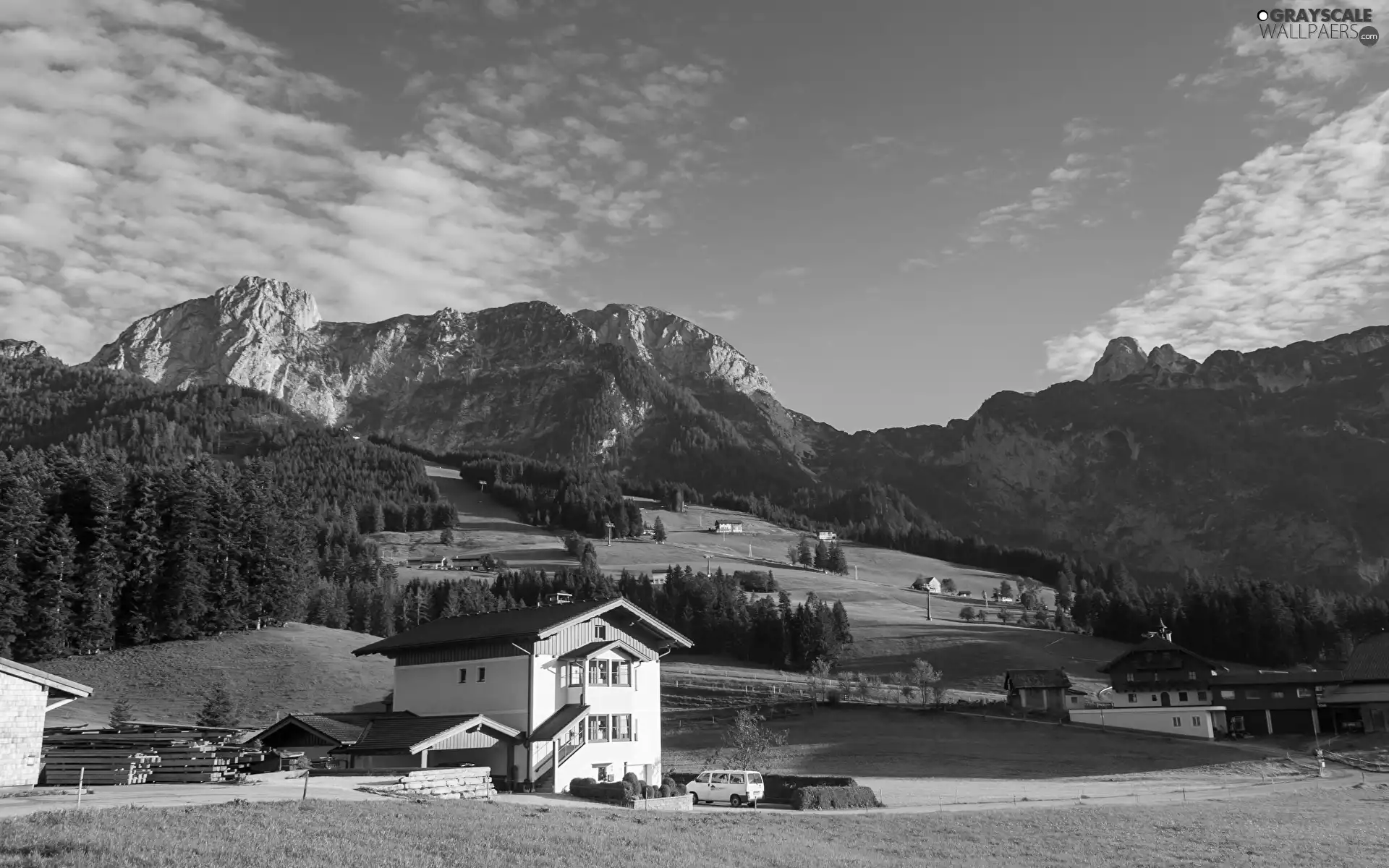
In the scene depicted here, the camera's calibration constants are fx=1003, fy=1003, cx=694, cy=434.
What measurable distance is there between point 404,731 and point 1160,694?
73.6 m

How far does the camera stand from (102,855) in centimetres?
1619

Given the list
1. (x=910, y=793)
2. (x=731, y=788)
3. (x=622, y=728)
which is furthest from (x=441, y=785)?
(x=910, y=793)

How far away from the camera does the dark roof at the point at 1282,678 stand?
272 feet

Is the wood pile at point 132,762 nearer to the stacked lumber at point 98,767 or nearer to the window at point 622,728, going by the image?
the stacked lumber at point 98,767

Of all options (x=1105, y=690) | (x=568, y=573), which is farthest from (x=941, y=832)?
(x=568, y=573)

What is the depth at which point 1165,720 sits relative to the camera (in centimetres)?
8125

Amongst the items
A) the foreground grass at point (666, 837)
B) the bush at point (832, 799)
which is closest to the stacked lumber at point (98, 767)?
the foreground grass at point (666, 837)

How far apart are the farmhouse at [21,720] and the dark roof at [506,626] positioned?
63.4 feet

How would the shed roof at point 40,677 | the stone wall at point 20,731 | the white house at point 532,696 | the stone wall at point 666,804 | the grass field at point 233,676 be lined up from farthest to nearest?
the grass field at point 233,676 → the white house at point 532,696 → the stone wall at point 666,804 → the shed roof at point 40,677 → the stone wall at point 20,731

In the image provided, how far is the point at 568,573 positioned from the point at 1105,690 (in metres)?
89.4

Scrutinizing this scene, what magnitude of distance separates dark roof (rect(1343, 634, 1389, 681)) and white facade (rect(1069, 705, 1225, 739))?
35.0 feet

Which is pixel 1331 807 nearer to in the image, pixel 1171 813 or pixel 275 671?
pixel 1171 813

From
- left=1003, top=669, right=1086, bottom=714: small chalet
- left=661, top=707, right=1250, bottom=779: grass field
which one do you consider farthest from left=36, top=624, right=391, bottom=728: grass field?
left=1003, top=669, right=1086, bottom=714: small chalet

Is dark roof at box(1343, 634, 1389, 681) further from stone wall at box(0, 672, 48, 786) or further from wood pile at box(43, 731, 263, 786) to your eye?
stone wall at box(0, 672, 48, 786)
